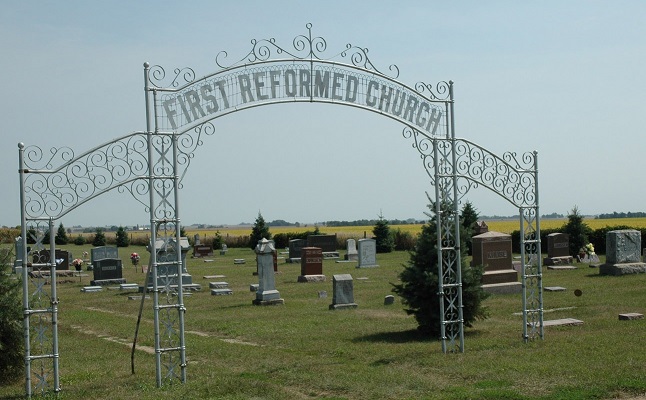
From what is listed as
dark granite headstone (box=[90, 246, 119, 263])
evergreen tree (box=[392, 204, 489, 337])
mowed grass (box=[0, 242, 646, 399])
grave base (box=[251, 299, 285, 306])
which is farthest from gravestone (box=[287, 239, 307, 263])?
evergreen tree (box=[392, 204, 489, 337])

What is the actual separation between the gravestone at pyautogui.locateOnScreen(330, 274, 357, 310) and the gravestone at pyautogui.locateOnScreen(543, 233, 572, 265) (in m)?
15.0

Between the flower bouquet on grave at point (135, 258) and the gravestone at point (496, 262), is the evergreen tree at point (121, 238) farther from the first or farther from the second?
the gravestone at point (496, 262)

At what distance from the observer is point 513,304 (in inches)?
804

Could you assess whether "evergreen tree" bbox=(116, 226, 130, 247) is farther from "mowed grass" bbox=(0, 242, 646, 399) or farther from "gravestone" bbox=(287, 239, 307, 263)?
"mowed grass" bbox=(0, 242, 646, 399)

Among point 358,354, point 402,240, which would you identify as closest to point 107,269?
point 358,354

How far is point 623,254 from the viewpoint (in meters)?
26.8

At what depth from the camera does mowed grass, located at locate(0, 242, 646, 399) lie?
1051 centimetres

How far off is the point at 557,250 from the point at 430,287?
20.2 metres

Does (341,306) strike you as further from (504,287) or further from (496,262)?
(496,262)

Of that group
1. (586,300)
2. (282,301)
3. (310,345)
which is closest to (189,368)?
(310,345)

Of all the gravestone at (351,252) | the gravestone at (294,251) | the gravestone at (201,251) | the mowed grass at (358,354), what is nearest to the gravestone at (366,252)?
the gravestone at (351,252)

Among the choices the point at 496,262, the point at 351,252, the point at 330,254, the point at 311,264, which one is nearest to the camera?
the point at 496,262

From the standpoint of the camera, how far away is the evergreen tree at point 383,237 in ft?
159

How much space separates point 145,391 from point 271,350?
387 centimetres
